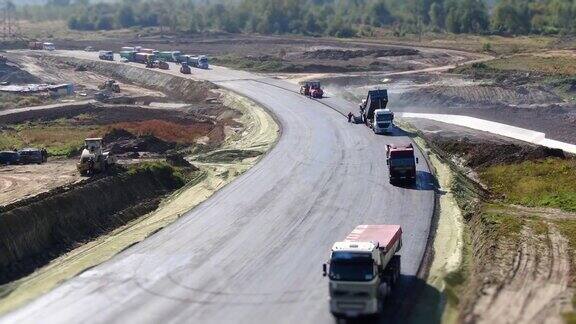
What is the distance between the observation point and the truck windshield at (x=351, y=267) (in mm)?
28594

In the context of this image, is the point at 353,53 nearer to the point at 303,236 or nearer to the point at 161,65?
the point at 161,65

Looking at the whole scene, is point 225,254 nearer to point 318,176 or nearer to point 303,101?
point 318,176

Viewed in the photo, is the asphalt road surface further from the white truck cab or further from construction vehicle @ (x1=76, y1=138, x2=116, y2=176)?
construction vehicle @ (x1=76, y1=138, x2=116, y2=176)

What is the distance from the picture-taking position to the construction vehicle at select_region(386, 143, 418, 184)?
170 ft

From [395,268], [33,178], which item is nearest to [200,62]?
[33,178]

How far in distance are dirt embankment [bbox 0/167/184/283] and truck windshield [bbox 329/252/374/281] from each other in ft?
63.5

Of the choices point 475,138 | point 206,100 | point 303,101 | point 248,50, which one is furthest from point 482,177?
point 248,50

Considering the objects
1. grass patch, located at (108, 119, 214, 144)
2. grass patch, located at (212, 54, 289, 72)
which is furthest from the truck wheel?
grass patch, located at (212, 54, 289, 72)

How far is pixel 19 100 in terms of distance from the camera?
10419cm

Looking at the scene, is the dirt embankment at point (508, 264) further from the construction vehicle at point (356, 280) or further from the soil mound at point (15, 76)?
the soil mound at point (15, 76)

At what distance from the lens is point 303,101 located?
95000 millimetres

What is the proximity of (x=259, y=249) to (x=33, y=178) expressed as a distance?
24125mm

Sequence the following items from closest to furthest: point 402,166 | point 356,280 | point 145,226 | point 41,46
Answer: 1. point 356,280
2. point 145,226
3. point 402,166
4. point 41,46

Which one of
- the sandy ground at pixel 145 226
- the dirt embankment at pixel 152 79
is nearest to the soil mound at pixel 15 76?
the dirt embankment at pixel 152 79
